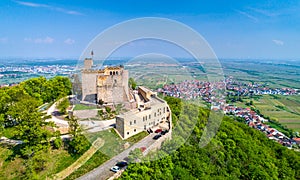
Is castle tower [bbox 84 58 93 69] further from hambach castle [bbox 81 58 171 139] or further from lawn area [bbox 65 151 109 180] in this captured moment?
lawn area [bbox 65 151 109 180]

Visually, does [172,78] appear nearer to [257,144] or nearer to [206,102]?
[206,102]

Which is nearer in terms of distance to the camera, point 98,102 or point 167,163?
A: point 167,163

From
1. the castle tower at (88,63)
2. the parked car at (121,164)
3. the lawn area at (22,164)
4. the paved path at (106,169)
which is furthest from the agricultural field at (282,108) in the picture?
the lawn area at (22,164)

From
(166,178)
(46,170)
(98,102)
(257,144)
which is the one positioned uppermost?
(98,102)

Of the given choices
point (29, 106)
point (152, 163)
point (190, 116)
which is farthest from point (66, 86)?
point (152, 163)

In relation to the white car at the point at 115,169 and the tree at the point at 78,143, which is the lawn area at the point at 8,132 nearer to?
the tree at the point at 78,143

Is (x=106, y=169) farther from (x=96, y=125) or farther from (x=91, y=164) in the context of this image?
(x=96, y=125)

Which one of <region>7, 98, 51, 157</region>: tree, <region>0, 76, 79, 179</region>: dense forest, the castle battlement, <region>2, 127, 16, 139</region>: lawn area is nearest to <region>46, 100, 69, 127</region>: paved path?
<region>2, 127, 16, 139</region>: lawn area
